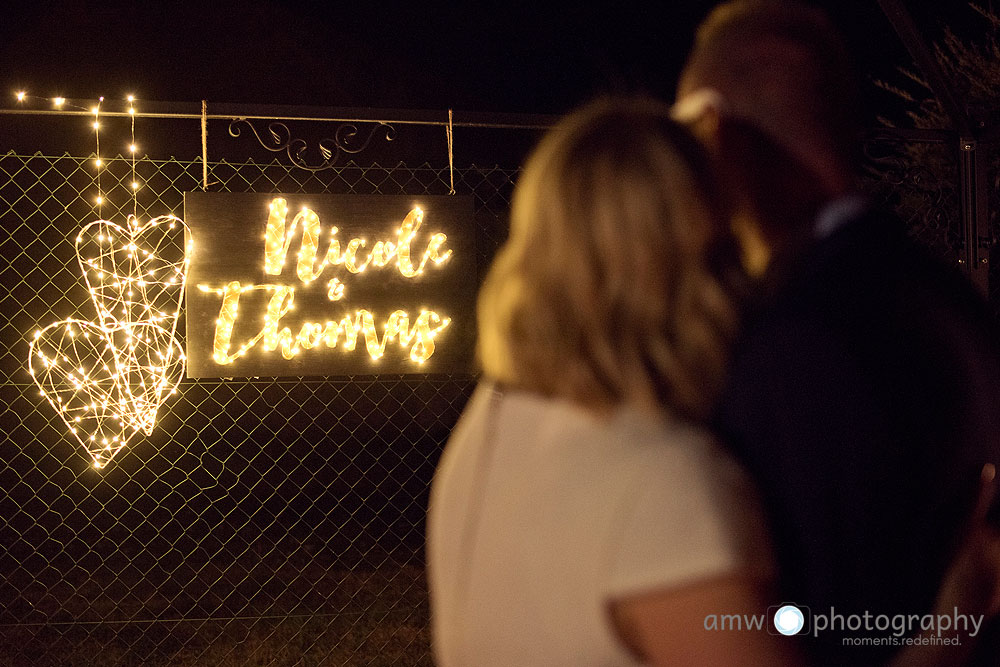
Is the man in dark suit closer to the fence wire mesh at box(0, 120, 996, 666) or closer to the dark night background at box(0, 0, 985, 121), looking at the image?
the fence wire mesh at box(0, 120, 996, 666)

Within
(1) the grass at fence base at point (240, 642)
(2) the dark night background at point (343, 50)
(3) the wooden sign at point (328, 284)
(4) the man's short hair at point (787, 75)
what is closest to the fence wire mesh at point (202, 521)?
(1) the grass at fence base at point (240, 642)

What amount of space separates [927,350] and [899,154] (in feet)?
21.7

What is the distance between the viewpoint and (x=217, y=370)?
2949mm

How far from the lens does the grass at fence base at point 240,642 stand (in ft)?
12.8

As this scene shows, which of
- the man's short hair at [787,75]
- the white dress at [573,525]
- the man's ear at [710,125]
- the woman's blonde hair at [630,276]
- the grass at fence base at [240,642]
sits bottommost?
the grass at fence base at [240,642]

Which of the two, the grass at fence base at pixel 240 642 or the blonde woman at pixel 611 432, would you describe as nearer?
the blonde woman at pixel 611 432

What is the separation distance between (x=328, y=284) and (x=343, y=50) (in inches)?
307

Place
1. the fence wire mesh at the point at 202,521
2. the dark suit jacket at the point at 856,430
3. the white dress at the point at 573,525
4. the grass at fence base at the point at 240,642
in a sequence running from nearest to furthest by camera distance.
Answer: the white dress at the point at 573,525, the dark suit jacket at the point at 856,430, the grass at fence base at the point at 240,642, the fence wire mesh at the point at 202,521

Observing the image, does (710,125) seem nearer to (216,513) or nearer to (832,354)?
(832,354)

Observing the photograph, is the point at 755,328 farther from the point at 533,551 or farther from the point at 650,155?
the point at 533,551

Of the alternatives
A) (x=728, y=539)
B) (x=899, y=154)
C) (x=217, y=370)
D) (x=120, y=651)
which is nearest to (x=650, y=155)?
(x=728, y=539)

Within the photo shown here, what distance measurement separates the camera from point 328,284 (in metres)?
3.06

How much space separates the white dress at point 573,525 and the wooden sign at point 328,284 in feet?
7.41

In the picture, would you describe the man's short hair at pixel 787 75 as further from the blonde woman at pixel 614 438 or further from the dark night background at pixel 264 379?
the dark night background at pixel 264 379
